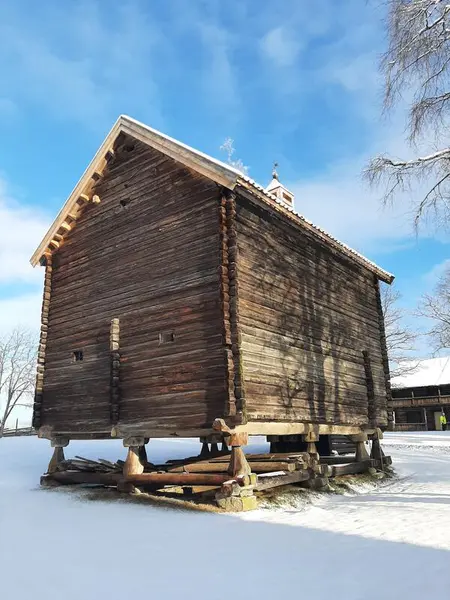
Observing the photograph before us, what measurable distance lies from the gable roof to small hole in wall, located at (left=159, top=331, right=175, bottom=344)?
3832 millimetres

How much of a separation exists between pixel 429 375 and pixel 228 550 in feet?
141

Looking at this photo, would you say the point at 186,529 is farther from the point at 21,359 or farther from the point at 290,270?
the point at 21,359

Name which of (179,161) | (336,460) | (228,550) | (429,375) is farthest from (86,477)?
(429,375)

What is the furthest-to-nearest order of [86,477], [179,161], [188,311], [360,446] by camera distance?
[360,446], [86,477], [179,161], [188,311]

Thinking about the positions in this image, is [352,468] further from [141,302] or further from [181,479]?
[141,302]

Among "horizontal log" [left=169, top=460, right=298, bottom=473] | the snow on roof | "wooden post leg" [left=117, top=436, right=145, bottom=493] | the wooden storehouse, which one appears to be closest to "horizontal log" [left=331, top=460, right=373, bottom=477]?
the wooden storehouse

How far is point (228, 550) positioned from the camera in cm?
711

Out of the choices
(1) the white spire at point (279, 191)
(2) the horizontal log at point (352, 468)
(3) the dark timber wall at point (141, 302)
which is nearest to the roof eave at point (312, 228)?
(3) the dark timber wall at point (141, 302)

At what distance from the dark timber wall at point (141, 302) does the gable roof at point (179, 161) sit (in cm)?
38

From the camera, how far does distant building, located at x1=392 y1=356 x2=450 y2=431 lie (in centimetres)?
4353

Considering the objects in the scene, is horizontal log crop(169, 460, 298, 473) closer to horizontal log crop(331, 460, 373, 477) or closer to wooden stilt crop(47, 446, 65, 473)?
horizontal log crop(331, 460, 373, 477)

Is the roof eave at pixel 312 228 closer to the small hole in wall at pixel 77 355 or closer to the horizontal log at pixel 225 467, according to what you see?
the horizontal log at pixel 225 467

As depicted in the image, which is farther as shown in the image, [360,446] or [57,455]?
[360,446]

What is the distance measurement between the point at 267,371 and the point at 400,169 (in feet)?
19.7
